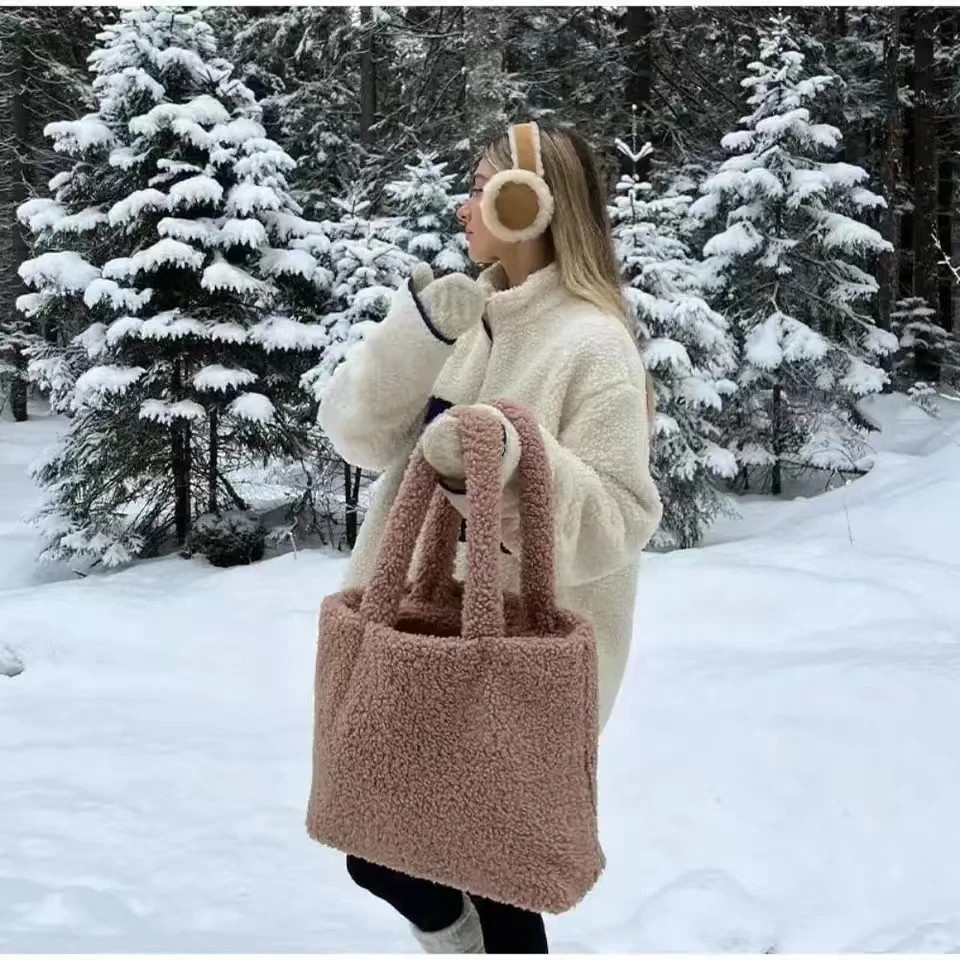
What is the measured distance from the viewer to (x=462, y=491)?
1.31 metres

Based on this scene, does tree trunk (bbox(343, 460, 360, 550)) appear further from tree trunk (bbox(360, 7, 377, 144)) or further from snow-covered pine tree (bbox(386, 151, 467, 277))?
tree trunk (bbox(360, 7, 377, 144))

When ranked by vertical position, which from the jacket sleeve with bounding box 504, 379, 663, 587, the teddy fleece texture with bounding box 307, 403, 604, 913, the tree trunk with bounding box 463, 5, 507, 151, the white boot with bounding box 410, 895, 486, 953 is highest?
the tree trunk with bounding box 463, 5, 507, 151

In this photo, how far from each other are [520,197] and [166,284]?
332 inches

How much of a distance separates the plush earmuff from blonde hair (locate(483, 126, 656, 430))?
0.07 feet

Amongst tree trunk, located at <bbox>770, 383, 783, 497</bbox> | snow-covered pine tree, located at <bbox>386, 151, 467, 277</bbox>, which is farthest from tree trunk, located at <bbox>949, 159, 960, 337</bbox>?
snow-covered pine tree, located at <bbox>386, 151, 467, 277</bbox>

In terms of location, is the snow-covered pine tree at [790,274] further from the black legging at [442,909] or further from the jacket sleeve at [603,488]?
the black legging at [442,909]

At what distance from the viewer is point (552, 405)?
1.56 m

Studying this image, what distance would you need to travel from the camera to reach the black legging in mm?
1492

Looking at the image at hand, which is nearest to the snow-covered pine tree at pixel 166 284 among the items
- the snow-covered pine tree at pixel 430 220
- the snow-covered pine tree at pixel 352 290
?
the snow-covered pine tree at pixel 352 290

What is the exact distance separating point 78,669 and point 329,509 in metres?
5.02

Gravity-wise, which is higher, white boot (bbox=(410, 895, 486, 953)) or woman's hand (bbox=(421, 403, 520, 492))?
woman's hand (bbox=(421, 403, 520, 492))

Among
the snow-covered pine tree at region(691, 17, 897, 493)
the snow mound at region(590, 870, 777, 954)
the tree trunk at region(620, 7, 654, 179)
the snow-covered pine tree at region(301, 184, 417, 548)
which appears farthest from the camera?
the tree trunk at region(620, 7, 654, 179)

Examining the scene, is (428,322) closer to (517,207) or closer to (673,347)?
(517,207)

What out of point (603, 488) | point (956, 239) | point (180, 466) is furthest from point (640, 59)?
point (603, 488)
